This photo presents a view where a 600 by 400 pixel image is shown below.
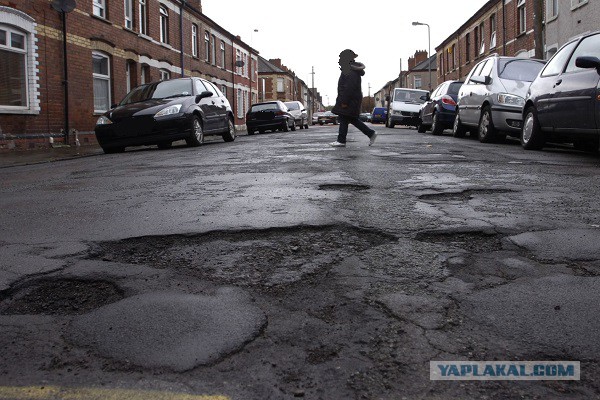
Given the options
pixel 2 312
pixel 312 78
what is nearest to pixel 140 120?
pixel 2 312

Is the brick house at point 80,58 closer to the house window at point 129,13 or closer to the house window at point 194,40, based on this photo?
the house window at point 129,13

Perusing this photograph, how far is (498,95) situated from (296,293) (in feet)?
34.0

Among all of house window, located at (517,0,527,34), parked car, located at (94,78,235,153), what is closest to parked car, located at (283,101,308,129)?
house window, located at (517,0,527,34)

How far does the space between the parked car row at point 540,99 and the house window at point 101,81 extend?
1213cm

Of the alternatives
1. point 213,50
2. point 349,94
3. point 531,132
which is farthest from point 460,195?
point 213,50

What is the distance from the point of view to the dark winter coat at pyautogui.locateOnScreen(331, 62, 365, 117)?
11.0 meters

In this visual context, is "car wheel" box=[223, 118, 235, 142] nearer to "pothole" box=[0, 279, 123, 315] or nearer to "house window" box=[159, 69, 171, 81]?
"house window" box=[159, 69, 171, 81]

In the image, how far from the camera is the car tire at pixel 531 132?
9592mm

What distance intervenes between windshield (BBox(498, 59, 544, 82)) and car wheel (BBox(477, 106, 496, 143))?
805mm

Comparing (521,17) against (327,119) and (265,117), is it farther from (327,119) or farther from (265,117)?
(327,119)

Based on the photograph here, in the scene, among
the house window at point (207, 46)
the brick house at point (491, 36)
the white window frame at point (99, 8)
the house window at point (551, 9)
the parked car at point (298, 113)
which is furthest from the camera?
the house window at point (207, 46)

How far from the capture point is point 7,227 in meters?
4.02

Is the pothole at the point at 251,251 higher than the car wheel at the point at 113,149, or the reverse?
the car wheel at the point at 113,149

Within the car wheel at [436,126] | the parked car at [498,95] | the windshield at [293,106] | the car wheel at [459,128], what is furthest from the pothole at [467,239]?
the windshield at [293,106]
